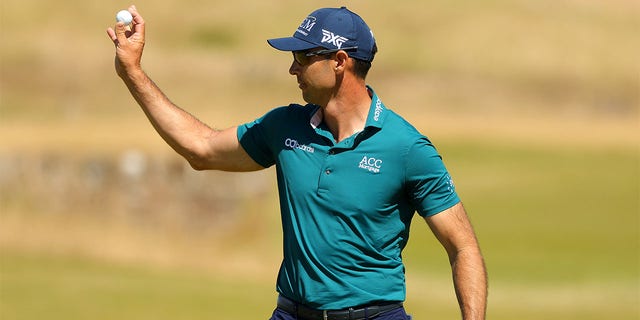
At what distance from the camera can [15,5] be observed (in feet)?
245

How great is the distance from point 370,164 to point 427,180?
0.98 feet

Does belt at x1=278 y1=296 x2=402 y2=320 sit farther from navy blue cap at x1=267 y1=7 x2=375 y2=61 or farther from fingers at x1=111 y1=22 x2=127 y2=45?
fingers at x1=111 y1=22 x2=127 y2=45

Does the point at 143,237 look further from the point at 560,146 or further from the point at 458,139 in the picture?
the point at 560,146

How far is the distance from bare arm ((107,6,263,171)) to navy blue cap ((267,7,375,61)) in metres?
0.77

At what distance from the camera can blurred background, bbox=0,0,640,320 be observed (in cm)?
2222

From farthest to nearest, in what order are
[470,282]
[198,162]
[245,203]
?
[245,203], [198,162], [470,282]

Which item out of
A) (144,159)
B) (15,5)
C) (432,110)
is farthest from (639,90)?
(144,159)

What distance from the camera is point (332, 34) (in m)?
6.77

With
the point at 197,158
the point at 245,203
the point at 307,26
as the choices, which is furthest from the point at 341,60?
the point at 245,203

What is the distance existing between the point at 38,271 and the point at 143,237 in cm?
407

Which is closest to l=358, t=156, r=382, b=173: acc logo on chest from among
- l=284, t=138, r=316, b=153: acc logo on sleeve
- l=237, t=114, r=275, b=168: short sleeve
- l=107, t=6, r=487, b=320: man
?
l=107, t=6, r=487, b=320: man

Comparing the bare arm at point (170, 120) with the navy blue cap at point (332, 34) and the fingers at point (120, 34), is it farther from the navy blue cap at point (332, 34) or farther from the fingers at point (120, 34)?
the navy blue cap at point (332, 34)

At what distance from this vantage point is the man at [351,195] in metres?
6.66

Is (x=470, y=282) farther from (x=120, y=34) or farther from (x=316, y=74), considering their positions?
(x=120, y=34)
